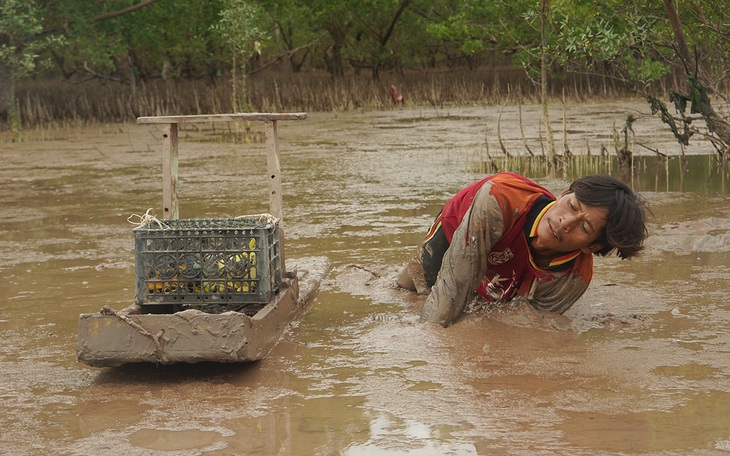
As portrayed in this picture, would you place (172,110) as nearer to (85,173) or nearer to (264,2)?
(264,2)

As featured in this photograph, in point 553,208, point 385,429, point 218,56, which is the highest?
point 218,56

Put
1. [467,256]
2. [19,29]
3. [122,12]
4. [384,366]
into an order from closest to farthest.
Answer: [384,366] < [467,256] < [19,29] < [122,12]

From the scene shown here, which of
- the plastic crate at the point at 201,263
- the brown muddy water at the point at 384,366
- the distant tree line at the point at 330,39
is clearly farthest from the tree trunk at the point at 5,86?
the plastic crate at the point at 201,263

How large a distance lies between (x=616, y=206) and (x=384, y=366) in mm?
1349

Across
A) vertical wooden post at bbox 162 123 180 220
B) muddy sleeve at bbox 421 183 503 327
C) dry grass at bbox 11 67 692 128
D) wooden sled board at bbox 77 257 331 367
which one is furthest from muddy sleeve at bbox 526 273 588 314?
dry grass at bbox 11 67 692 128

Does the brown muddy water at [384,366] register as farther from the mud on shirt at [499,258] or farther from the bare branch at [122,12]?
the bare branch at [122,12]

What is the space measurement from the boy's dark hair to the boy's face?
37 mm

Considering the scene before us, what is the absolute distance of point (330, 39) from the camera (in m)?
32.0

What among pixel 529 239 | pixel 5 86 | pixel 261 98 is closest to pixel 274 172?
pixel 529 239

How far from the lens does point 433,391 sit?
13.4ft

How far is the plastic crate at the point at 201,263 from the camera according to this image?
15.3 feet

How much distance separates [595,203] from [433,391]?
1.25 m

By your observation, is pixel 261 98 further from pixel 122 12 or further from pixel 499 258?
pixel 499 258

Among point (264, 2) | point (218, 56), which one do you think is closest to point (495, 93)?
point (264, 2)
